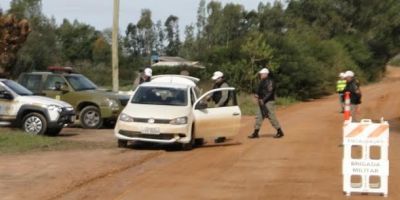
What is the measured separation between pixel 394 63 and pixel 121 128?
399 feet

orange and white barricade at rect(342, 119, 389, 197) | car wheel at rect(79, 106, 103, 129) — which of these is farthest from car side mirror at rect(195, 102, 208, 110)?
orange and white barricade at rect(342, 119, 389, 197)

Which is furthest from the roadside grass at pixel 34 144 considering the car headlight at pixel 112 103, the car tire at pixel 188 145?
the car headlight at pixel 112 103

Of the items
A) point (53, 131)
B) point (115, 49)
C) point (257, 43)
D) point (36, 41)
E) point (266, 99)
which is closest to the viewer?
point (266, 99)

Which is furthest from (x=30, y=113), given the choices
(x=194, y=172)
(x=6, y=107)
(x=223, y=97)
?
(x=194, y=172)

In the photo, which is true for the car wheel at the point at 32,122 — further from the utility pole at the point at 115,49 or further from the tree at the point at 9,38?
the tree at the point at 9,38

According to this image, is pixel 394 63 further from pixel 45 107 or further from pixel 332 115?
pixel 45 107

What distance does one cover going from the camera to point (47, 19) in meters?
83.1

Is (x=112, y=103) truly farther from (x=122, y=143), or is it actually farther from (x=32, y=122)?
(x=122, y=143)

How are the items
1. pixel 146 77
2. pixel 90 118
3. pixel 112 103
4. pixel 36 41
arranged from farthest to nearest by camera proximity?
pixel 36 41
pixel 90 118
pixel 112 103
pixel 146 77

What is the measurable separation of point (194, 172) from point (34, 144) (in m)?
5.46

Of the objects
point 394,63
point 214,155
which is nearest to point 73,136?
point 214,155

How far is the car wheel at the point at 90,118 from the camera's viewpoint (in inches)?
896

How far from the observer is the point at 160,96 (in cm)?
1800

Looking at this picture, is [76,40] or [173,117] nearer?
[173,117]
